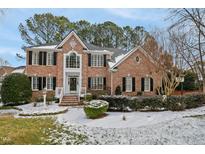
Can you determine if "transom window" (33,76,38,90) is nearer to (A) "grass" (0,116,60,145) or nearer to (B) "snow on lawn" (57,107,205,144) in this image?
(B) "snow on lawn" (57,107,205,144)

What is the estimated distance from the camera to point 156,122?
8.62 metres

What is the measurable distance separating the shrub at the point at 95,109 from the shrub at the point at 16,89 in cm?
246

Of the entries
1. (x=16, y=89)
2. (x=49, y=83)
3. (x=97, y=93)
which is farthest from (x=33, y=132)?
(x=16, y=89)

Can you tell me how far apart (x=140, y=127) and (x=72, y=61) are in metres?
5.38

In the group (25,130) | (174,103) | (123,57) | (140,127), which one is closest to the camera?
(25,130)

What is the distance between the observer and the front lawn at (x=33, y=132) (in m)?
7.02

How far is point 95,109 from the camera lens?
30.6 feet

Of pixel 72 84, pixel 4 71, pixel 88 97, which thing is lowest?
pixel 88 97

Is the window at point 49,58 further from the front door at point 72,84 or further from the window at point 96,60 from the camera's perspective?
the window at point 96,60

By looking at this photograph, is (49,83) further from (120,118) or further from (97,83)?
(120,118)

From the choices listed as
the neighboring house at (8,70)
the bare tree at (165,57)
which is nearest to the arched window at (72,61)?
the neighboring house at (8,70)

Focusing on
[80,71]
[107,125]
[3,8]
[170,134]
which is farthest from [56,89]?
[170,134]

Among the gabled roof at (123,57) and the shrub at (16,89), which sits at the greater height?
the gabled roof at (123,57)

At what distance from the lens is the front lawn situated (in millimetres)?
7016
